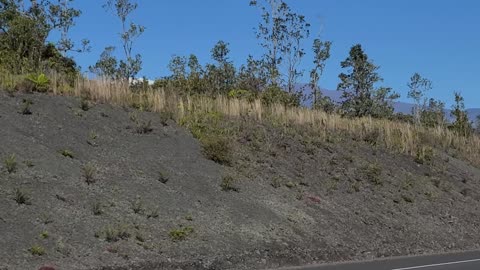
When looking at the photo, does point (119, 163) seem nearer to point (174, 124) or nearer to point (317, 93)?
point (174, 124)

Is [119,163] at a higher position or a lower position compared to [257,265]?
higher

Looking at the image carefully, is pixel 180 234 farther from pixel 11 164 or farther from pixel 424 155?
pixel 424 155

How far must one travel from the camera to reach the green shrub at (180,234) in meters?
14.4

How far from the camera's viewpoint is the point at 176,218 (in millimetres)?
15555

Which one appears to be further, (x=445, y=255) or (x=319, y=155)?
(x=319, y=155)

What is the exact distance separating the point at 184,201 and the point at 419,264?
6278mm

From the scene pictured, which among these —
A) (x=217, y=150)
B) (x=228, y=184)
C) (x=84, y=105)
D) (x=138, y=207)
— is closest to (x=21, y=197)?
(x=138, y=207)

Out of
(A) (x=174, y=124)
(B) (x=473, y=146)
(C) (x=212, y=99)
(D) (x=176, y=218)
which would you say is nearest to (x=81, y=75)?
(A) (x=174, y=124)

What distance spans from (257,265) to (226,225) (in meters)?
2.09

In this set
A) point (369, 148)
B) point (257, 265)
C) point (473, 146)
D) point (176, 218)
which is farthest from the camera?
point (473, 146)

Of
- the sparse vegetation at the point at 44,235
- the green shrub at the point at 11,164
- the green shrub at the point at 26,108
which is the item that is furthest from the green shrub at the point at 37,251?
the green shrub at the point at 26,108

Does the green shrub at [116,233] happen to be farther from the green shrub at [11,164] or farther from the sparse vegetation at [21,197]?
the green shrub at [11,164]

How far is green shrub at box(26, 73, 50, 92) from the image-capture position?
19.9m

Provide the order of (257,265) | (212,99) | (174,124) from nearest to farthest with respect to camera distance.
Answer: (257,265)
(174,124)
(212,99)
